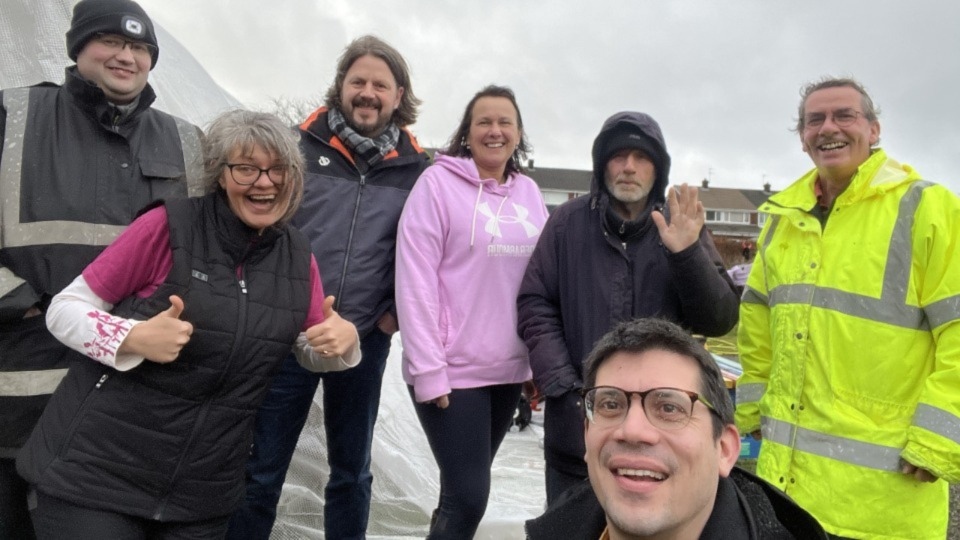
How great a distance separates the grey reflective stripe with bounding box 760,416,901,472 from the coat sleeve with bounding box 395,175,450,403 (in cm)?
124

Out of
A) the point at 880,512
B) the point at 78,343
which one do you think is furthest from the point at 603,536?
the point at 78,343

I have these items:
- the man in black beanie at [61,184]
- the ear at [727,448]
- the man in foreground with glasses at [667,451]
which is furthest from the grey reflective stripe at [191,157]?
the ear at [727,448]

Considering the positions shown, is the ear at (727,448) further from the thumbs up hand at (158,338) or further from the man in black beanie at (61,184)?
the man in black beanie at (61,184)

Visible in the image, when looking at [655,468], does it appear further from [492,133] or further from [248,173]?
[492,133]

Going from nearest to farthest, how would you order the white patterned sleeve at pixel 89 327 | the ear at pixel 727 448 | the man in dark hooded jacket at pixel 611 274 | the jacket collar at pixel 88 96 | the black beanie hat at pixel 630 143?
the ear at pixel 727 448, the white patterned sleeve at pixel 89 327, the jacket collar at pixel 88 96, the man in dark hooded jacket at pixel 611 274, the black beanie hat at pixel 630 143

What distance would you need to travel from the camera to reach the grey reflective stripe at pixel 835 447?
2.34 meters

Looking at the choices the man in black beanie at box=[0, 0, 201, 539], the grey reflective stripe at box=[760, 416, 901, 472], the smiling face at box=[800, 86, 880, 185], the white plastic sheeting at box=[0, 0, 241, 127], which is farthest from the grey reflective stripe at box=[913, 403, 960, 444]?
the white plastic sheeting at box=[0, 0, 241, 127]

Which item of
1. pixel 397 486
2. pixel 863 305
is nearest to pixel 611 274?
pixel 863 305

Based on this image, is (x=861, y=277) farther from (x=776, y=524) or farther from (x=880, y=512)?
(x=776, y=524)

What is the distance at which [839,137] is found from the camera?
2.59 metres

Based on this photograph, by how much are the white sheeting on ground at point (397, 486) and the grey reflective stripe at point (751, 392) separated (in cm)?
190

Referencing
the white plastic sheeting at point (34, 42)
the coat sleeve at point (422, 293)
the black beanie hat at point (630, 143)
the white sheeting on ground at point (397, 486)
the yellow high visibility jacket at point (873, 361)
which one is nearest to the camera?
the yellow high visibility jacket at point (873, 361)

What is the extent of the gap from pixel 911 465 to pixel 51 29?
15.6ft

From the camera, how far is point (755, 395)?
279cm
